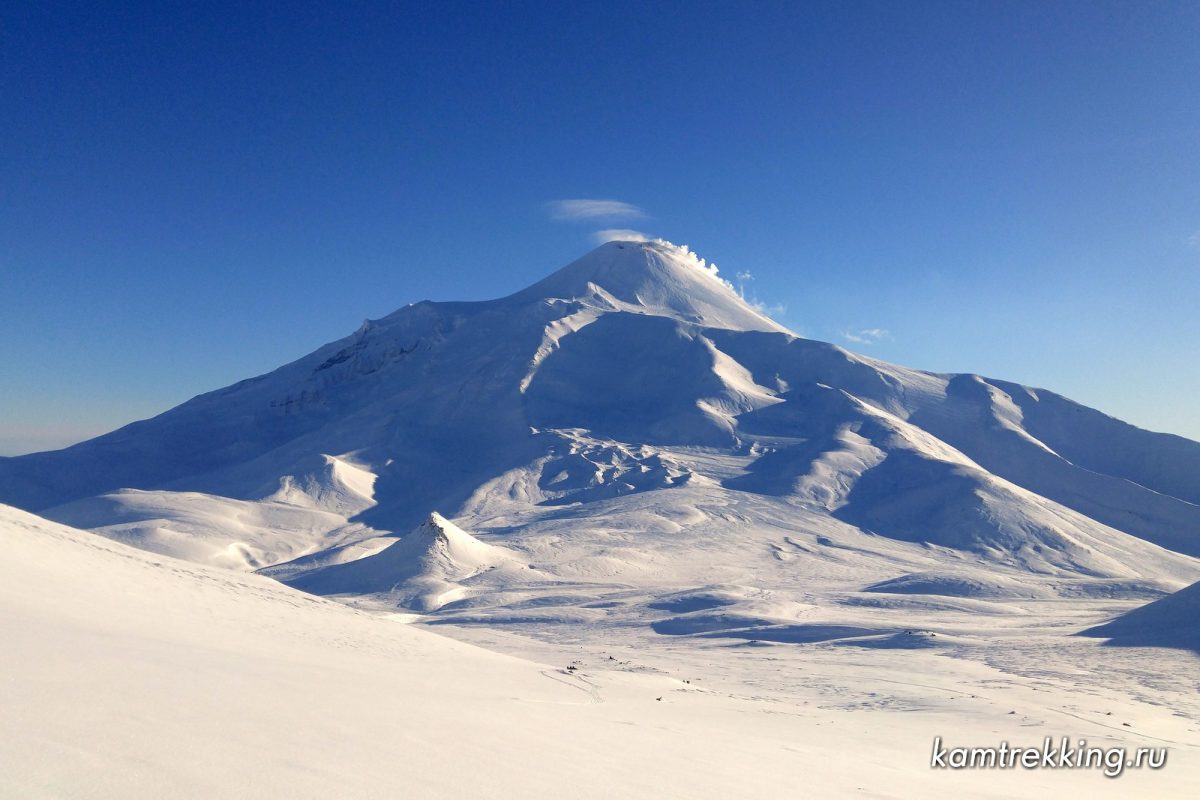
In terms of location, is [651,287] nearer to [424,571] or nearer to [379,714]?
[424,571]

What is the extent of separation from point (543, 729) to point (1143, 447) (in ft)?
385

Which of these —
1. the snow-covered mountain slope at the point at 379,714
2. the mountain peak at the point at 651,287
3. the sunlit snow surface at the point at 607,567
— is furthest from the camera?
the mountain peak at the point at 651,287

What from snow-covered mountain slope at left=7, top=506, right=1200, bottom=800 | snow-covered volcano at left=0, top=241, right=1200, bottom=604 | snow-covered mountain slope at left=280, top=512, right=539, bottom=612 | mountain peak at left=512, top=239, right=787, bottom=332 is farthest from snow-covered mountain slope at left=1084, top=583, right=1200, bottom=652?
mountain peak at left=512, top=239, right=787, bottom=332

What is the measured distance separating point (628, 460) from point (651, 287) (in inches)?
2571

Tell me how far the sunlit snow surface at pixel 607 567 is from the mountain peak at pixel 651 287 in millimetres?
948

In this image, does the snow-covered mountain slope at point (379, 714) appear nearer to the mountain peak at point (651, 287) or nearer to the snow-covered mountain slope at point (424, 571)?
the snow-covered mountain slope at point (424, 571)

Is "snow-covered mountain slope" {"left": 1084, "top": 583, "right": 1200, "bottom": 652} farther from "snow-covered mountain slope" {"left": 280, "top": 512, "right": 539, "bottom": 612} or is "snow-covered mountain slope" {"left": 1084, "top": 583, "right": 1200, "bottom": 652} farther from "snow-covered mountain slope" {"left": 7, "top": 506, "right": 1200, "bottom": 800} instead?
"snow-covered mountain slope" {"left": 280, "top": 512, "right": 539, "bottom": 612}

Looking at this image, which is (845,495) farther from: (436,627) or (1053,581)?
(436,627)

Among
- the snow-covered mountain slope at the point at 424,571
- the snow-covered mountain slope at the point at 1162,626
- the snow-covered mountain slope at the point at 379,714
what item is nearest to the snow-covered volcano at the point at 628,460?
the snow-covered mountain slope at the point at 424,571

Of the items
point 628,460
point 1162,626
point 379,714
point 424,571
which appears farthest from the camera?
point 628,460

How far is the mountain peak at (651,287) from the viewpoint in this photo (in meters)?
149

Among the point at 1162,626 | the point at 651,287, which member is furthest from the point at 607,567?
the point at 651,287

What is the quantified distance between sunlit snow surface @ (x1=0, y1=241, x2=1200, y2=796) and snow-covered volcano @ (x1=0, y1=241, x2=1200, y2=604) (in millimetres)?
552

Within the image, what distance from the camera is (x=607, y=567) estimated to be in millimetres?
62750
